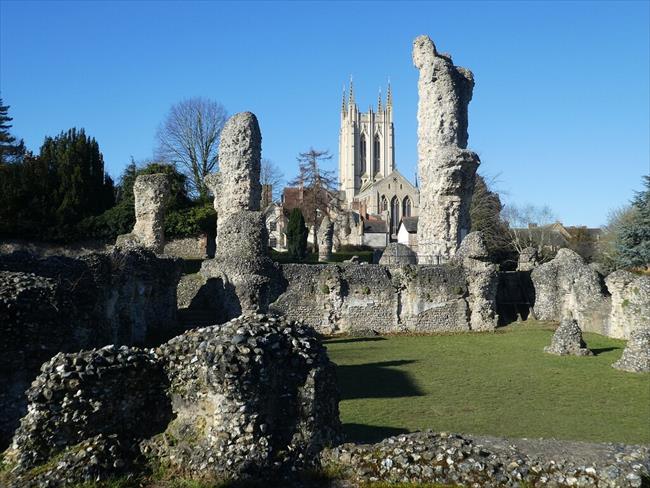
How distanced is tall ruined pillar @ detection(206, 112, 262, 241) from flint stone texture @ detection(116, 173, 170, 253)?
2.71m

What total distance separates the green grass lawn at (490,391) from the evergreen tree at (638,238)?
1226cm

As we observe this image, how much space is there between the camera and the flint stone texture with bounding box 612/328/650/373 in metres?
14.1

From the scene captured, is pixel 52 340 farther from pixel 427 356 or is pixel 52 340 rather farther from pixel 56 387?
pixel 427 356

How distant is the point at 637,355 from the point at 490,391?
4.53 m

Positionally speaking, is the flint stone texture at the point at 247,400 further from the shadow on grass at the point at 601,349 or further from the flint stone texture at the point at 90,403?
the shadow on grass at the point at 601,349

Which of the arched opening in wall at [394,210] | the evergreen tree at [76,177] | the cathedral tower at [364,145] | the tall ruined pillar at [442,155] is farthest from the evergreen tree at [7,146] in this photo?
the cathedral tower at [364,145]

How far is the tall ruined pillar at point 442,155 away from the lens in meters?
26.0

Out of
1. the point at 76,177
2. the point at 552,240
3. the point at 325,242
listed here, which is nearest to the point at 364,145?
the point at 552,240

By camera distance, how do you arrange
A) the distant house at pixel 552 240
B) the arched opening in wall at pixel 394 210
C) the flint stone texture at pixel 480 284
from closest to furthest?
the flint stone texture at pixel 480 284
the distant house at pixel 552 240
the arched opening in wall at pixel 394 210

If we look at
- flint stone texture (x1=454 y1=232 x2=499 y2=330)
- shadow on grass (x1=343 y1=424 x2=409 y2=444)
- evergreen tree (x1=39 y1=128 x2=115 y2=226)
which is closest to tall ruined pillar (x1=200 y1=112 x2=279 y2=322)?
flint stone texture (x1=454 y1=232 x2=499 y2=330)

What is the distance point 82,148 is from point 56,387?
32223mm

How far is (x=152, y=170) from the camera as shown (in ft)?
119

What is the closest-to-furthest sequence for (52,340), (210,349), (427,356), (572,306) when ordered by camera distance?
(210,349) < (52,340) < (427,356) < (572,306)

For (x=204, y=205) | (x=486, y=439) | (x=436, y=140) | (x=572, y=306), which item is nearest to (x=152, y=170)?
(x=204, y=205)
